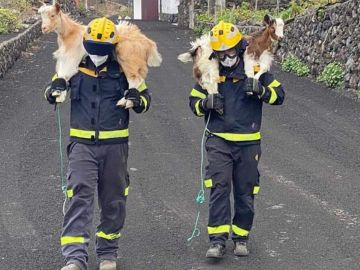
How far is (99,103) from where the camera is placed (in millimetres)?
4953

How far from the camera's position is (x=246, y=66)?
17.4 ft

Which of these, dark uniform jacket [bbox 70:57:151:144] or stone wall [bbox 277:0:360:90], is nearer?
dark uniform jacket [bbox 70:57:151:144]

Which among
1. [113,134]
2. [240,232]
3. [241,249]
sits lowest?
[241,249]

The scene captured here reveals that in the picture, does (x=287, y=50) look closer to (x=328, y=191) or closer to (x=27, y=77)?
(x=27, y=77)

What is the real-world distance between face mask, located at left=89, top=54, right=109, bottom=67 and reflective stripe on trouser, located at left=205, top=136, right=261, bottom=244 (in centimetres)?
111

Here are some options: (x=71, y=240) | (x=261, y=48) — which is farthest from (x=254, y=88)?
(x=71, y=240)

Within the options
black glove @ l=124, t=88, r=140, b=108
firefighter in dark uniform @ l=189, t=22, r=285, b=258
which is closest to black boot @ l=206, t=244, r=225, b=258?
firefighter in dark uniform @ l=189, t=22, r=285, b=258

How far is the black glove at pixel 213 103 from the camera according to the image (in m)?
5.19

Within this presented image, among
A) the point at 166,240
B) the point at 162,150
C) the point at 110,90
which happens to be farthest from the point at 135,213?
the point at 162,150

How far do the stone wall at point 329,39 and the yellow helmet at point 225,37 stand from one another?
308 inches

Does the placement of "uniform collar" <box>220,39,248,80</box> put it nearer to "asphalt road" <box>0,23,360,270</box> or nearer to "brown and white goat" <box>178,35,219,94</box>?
"brown and white goat" <box>178,35,219,94</box>

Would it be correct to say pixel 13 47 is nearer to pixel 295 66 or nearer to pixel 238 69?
pixel 295 66

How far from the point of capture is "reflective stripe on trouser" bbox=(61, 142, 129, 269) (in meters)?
4.84

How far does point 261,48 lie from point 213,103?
62 centimetres
